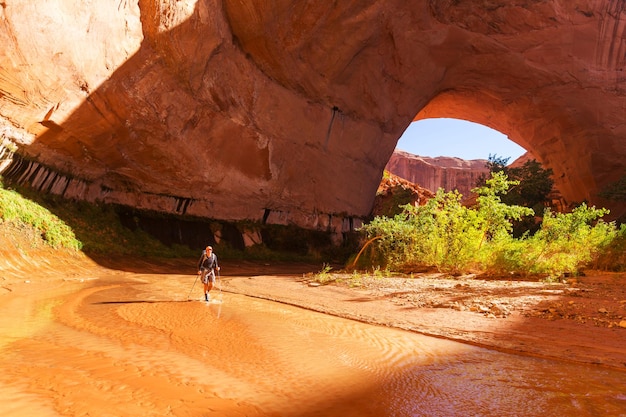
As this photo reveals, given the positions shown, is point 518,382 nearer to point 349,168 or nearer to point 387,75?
point 349,168

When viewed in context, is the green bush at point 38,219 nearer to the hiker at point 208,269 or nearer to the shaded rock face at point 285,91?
the shaded rock face at point 285,91

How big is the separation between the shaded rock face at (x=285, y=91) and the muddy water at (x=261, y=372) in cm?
848

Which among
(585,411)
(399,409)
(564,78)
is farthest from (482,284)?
(564,78)

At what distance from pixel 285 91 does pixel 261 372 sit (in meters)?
16.3

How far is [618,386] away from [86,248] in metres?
12.5

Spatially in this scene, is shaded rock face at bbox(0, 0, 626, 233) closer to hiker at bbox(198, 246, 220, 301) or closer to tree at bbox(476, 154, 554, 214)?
tree at bbox(476, 154, 554, 214)

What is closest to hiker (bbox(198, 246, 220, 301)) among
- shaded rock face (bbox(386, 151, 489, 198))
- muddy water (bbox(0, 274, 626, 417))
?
muddy water (bbox(0, 274, 626, 417))

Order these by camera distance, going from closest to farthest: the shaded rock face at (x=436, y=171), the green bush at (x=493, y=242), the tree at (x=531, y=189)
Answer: the green bush at (x=493, y=242) < the tree at (x=531, y=189) < the shaded rock face at (x=436, y=171)

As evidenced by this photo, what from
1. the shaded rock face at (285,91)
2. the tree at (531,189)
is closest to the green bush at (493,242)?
the shaded rock face at (285,91)

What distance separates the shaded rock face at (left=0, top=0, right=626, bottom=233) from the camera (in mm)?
11094

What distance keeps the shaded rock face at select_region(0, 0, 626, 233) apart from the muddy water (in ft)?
27.8

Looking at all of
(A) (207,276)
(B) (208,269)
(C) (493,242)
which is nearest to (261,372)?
(A) (207,276)

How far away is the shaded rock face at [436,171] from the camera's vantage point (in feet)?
185

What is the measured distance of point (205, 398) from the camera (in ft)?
7.97
